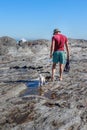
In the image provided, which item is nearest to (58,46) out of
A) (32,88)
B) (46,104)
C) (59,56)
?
(59,56)

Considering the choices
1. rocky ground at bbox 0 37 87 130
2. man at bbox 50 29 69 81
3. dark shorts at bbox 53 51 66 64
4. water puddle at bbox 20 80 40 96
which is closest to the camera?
rocky ground at bbox 0 37 87 130

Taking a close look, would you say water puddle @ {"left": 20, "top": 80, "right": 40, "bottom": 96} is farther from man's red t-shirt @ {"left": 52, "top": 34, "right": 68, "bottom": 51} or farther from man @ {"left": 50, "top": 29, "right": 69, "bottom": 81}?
man's red t-shirt @ {"left": 52, "top": 34, "right": 68, "bottom": 51}

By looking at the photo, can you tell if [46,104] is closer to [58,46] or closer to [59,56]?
[59,56]

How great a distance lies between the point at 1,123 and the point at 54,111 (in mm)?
2116

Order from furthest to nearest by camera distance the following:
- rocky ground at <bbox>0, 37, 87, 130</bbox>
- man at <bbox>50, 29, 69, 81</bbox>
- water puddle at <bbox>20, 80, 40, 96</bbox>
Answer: man at <bbox>50, 29, 69, 81</bbox>
water puddle at <bbox>20, 80, 40, 96</bbox>
rocky ground at <bbox>0, 37, 87, 130</bbox>

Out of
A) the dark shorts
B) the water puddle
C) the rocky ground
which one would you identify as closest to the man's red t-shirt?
the dark shorts

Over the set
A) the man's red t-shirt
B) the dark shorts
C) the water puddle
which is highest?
the man's red t-shirt

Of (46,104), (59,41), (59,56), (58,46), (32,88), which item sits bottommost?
(32,88)

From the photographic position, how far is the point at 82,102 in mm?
13883

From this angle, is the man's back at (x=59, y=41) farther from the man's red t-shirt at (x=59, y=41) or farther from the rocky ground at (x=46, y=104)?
the rocky ground at (x=46, y=104)

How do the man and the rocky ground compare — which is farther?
the man

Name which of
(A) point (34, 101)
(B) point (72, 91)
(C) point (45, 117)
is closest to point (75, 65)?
(B) point (72, 91)

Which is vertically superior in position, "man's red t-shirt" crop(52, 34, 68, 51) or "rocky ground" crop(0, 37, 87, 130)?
"man's red t-shirt" crop(52, 34, 68, 51)

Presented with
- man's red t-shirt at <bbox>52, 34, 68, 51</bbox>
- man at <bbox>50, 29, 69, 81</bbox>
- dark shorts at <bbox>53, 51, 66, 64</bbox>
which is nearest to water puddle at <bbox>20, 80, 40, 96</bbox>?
man at <bbox>50, 29, 69, 81</bbox>
